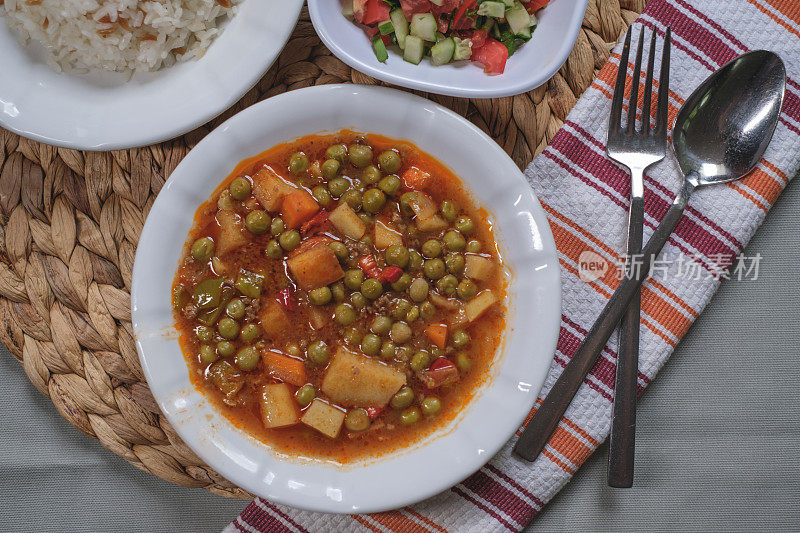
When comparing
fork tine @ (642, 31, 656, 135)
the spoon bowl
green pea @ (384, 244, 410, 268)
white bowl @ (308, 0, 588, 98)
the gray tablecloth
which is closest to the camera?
white bowl @ (308, 0, 588, 98)

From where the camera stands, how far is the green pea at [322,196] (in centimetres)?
286

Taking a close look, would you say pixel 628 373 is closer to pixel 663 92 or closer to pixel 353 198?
pixel 663 92

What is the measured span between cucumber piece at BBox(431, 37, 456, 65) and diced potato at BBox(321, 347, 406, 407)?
1315 millimetres

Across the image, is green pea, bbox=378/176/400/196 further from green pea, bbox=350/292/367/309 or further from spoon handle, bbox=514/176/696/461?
spoon handle, bbox=514/176/696/461

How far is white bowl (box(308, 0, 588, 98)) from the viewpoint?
266 centimetres

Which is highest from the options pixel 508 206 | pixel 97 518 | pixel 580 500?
pixel 508 206

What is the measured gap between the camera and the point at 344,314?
2.80 m

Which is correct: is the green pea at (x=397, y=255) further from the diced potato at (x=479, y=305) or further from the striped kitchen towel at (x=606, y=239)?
the striped kitchen towel at (x=606, y=239)

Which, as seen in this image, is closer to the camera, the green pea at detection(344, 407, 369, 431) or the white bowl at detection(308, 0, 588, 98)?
the white bowl at detection(308, 0, 588, 98)

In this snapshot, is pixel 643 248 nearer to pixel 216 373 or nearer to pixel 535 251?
pixel 535 251

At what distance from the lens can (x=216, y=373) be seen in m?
2.83

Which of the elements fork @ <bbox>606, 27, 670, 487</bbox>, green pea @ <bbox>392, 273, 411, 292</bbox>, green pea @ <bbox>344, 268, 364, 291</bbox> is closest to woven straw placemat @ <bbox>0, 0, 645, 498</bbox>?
fork @ <bbox>606, 27, 670, 487</bbox>

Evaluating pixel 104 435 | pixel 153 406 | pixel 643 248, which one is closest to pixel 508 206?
pixel 643 248

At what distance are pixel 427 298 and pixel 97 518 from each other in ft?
7.06
